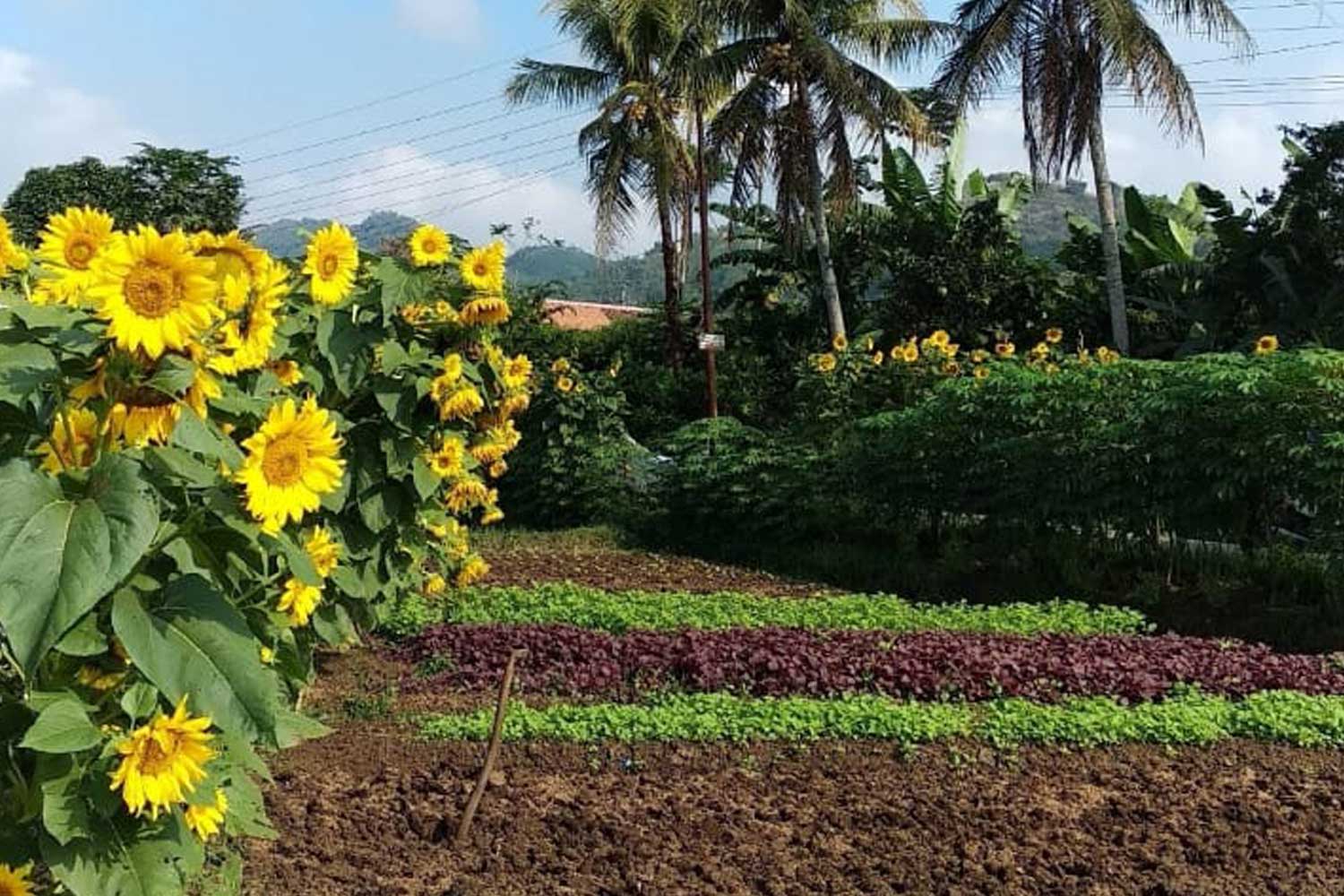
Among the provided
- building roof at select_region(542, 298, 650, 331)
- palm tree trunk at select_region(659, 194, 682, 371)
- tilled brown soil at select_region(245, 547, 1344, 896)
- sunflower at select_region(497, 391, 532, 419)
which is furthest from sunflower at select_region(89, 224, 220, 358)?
building roof at select_region(542, 298, 650, 331)

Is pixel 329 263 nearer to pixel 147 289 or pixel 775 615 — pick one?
pixel 147 289

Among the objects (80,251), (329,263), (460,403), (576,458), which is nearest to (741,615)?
(460,403)

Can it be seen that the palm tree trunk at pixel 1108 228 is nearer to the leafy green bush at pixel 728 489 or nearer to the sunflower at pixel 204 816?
the leafy green bush at pixel 728 489

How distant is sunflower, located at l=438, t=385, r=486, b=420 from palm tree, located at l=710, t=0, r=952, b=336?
41.2 feet

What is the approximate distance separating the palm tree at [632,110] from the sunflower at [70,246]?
15235 mm

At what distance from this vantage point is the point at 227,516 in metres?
2.02

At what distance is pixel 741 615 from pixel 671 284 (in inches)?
471

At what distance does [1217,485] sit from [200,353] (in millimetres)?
7026

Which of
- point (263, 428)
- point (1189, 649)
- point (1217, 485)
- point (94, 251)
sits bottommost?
point (1189, 649)

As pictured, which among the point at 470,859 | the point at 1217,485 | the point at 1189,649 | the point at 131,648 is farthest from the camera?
the point at 1217,485

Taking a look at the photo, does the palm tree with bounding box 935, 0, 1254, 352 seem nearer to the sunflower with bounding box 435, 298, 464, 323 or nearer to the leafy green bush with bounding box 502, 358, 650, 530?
the leafy green bush with bounding box 502, 358, 650, 530

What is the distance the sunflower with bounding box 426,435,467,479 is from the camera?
4.34 m

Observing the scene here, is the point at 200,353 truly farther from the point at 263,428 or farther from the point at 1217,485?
the point at 1217,485

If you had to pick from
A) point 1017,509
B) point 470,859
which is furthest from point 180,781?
point 1017,509
